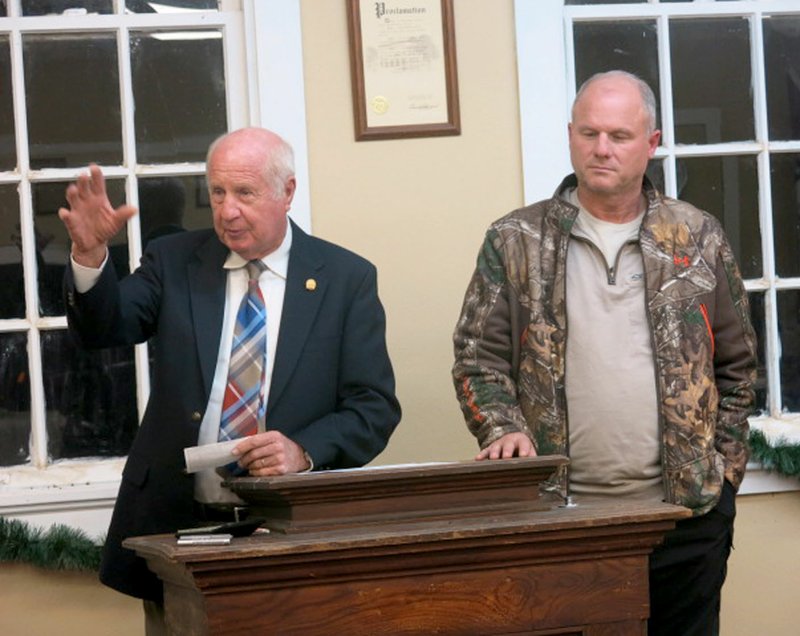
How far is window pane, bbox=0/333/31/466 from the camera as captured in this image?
4.66 m

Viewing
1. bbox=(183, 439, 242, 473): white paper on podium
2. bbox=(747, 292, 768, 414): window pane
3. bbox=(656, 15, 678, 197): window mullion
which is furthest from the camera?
bbox=(747, 292, 768, 414): window pane

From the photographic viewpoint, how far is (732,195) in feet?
16.6

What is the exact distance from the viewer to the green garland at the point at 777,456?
4867 mm

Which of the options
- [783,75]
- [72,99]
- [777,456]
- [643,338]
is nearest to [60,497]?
[72,99]

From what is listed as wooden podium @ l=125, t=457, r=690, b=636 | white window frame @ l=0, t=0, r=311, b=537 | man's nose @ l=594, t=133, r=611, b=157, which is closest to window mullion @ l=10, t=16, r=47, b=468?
white window frame @ l=0, t=0, r=311, b=537

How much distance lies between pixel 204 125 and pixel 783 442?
198 cm

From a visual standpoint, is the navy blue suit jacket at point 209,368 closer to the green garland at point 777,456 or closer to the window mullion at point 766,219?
the green garland at point 777,456

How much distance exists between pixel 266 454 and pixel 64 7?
1.97 meters

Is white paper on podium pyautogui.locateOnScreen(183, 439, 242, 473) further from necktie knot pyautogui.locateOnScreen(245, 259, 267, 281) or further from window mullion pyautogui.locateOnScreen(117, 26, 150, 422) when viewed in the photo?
window mullion pyautogui.locateOnScreen(117, 26, 150, 422)

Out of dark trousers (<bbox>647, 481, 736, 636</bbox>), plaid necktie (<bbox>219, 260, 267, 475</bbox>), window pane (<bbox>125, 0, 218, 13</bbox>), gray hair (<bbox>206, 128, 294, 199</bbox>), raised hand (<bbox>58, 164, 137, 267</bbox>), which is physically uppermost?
window pane (<bbox>125, 0, 218, 13</bbox>)

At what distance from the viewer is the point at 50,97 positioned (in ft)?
15.4

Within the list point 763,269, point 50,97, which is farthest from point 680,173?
point 50,97

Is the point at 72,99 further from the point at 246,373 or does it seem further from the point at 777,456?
the point at 777,456

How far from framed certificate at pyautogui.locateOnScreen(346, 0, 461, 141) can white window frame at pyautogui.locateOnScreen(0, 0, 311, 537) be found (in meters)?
0.18
